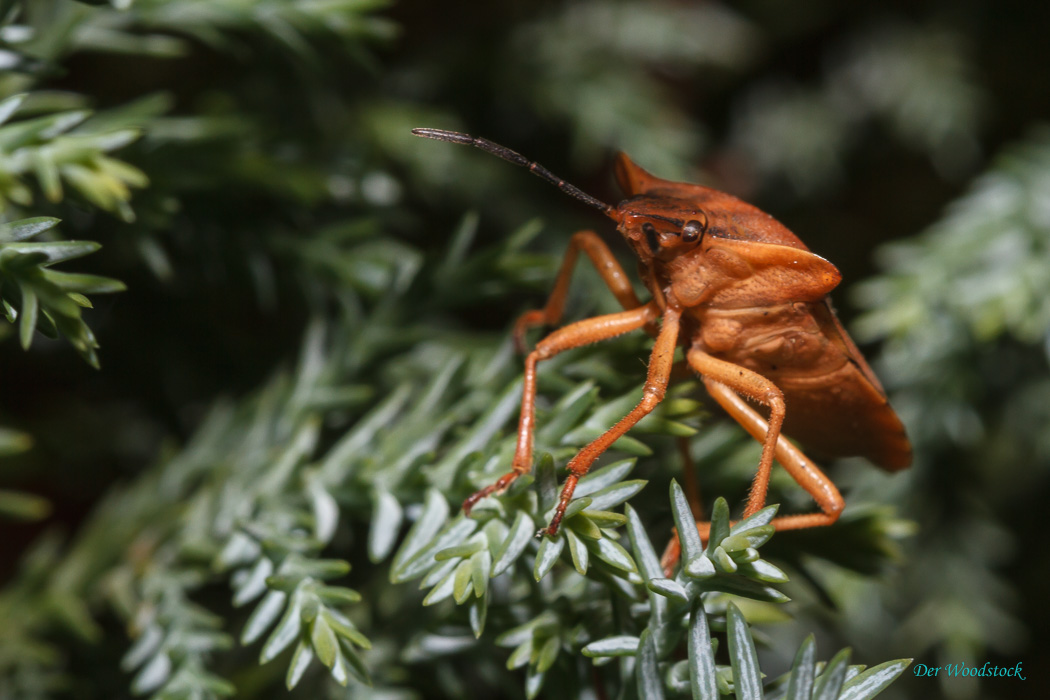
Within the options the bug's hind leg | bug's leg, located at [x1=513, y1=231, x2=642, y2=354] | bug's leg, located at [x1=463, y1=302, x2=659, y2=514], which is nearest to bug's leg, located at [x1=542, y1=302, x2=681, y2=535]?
bug's leg, located at [x1=463, y1=302, x2=659, y2=514]

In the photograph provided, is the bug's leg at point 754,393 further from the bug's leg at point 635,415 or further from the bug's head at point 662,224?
the bug's head at point 662,224

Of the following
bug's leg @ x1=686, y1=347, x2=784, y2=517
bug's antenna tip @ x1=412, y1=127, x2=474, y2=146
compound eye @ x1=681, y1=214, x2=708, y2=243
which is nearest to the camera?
bug's leg @ x1=686, y1=347, x2=784, y2=517

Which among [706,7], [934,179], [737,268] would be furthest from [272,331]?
[934,179]

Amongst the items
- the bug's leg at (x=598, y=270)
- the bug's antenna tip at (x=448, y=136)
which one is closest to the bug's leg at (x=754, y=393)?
the bug's leg at (x=598, y=270)

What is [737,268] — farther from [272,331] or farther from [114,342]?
[114,342]

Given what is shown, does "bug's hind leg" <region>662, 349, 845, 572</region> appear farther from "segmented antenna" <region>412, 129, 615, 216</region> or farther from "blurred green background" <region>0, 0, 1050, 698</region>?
"segmented antenna" <region>412, 129, 615, 216</region>
